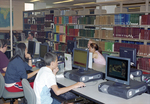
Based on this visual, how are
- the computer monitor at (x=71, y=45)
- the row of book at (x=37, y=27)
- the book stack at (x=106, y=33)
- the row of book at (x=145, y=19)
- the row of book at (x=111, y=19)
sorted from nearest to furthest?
1. the computer monitor at (x=71, y=45)
2. the row of book at (x=145, y=19)
3. the row of book at (x=111, y=19)
4. the book stack at (x=106, y=33)
5. the row of book at (x=37, y=27)

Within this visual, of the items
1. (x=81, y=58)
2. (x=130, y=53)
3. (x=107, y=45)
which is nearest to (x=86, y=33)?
(x=107, y=45)

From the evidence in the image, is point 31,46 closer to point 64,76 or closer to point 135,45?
point 64,76

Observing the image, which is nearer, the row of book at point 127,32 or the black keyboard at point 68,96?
the black keyboard at point 68,96

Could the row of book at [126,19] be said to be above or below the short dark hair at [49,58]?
above

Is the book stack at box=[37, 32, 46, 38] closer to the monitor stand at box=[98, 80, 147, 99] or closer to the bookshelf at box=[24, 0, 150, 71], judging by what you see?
the bookshelf at box=[24, 0, 150, 71]

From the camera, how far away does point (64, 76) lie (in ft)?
10.7

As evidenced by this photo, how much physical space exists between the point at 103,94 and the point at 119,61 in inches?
18.0

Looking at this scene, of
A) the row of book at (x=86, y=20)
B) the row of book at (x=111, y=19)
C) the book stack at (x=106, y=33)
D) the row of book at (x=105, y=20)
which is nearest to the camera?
the row of book at (x=111, y=19)

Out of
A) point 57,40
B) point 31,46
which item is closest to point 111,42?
point 31,46

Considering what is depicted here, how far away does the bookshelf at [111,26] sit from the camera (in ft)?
17.8

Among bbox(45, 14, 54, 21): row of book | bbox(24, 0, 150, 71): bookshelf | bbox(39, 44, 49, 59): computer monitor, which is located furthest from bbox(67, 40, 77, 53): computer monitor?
bbox(45, 14, 54, 21): row of book

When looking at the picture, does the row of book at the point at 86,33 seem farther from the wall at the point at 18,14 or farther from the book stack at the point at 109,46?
the wall at the point at 18,14

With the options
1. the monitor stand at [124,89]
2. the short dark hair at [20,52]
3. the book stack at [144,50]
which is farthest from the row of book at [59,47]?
the monitor stand at [124,89]

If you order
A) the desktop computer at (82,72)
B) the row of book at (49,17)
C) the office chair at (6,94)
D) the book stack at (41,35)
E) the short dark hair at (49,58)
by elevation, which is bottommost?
the office chair at (6,94)
